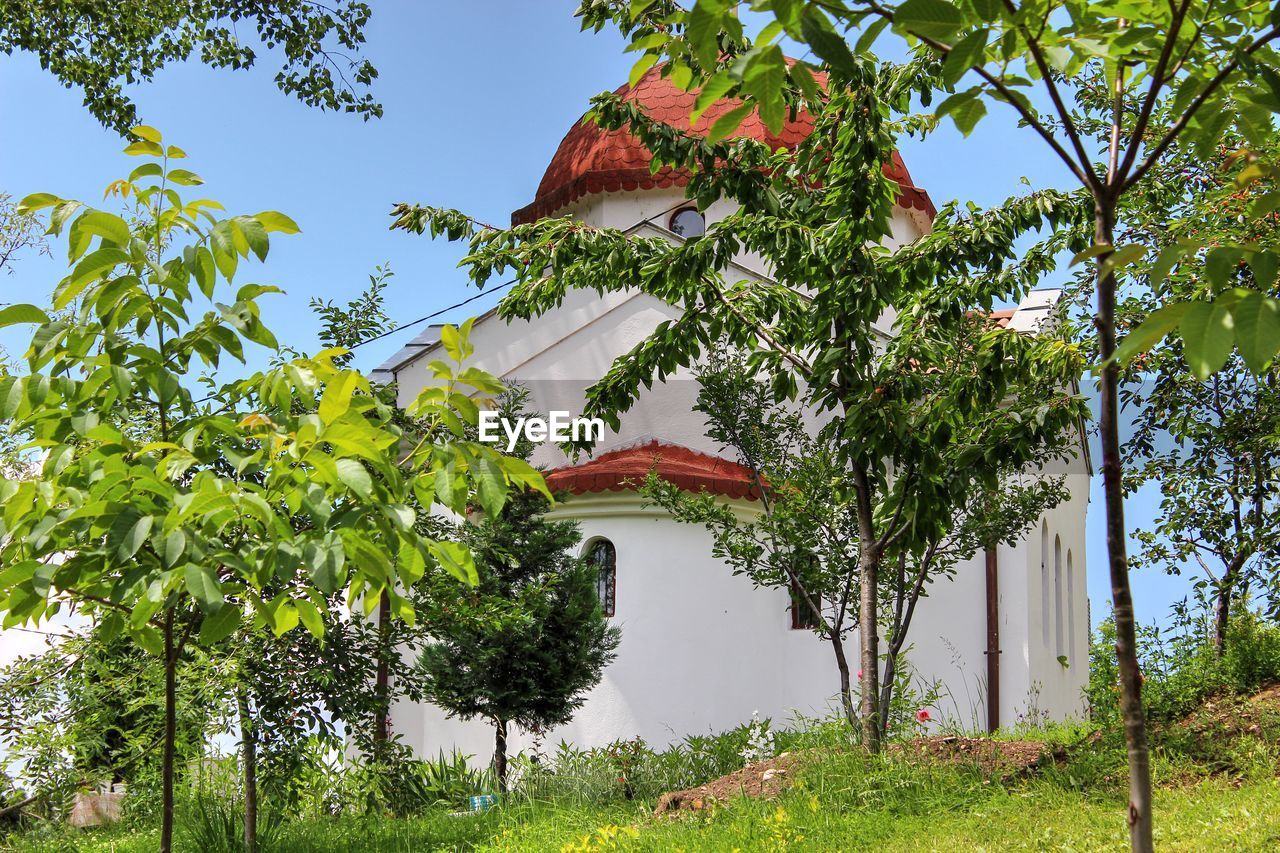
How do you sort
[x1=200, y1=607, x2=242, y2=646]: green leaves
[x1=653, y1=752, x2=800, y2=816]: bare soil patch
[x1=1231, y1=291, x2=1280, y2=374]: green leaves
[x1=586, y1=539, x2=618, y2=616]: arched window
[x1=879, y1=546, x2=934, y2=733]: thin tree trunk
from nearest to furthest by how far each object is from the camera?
[x1=1231, y1=291, x2=1280, y2=374]: green leaves → [x1=200, y1=607, x2=242, y2=646]: green leaves → [x1=653, y1=752, x2=800, y2=816]: bare soil patch → [x1=879, y1=546, x2=934, y2=733]: thin tree trunk → [x1=586, y1=539, x2=618, y2=616]: arched window

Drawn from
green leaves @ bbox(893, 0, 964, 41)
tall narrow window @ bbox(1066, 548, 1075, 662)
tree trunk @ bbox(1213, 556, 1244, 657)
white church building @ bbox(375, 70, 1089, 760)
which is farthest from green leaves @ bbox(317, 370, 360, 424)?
tall narrow window @ bbox(1066, 548, 1075, 662)

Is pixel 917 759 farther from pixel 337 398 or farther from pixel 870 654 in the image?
pixel 337 398

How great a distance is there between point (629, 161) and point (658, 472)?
6.62 meters

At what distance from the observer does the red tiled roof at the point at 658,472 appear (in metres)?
12.7

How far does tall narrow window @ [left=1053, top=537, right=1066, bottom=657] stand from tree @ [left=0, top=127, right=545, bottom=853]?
1583 cm

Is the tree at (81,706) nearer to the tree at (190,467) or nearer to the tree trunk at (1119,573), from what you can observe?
the tree at (190,467)

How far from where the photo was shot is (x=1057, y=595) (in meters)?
17.9

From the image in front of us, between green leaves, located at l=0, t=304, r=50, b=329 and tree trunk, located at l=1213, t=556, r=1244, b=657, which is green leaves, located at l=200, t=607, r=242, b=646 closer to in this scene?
green leaves, located at l=0, t=304, r=50, b=329

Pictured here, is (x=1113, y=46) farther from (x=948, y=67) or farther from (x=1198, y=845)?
(x=1198, y=845)

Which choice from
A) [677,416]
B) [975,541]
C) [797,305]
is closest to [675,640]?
[677,416]

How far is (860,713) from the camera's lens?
7984 millimetres

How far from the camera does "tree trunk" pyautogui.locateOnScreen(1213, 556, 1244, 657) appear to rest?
9703 mm

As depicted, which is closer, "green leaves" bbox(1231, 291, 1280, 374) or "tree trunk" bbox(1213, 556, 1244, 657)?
"green leaves" bbox(1231, 291, 1280, 374)

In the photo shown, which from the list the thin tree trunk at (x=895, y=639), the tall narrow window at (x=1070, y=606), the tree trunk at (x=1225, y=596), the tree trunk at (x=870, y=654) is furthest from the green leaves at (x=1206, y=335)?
the tall narrow window at (x=1070, y=606)
